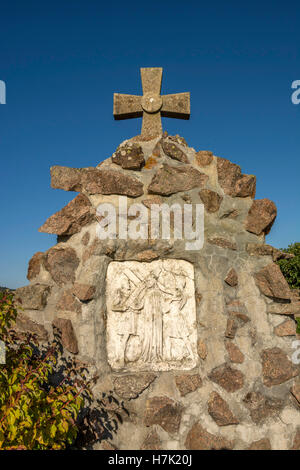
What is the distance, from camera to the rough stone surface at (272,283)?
295 centimetres

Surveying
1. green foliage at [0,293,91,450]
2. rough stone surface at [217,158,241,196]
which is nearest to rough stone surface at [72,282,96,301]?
green foliage at [0,293,91,450]

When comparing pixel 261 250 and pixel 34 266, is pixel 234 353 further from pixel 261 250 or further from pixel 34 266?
pixel 34 266

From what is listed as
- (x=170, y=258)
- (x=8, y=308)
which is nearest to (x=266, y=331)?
(x=170, y=258)

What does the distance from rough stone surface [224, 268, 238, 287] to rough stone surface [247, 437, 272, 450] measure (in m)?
1.23

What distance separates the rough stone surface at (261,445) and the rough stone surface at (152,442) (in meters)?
0.72

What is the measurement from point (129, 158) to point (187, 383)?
1.93 metres

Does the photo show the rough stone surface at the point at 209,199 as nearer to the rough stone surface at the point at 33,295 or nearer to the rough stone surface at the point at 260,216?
the rough stone surface at the point at 260,216

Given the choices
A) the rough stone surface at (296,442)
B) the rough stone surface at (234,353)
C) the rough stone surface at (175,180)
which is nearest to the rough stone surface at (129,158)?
the rough stone surface at (175,180)

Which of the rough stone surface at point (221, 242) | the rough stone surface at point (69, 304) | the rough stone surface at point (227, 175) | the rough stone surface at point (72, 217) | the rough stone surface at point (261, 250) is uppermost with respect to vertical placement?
the rough stone surface at point (227, 175)

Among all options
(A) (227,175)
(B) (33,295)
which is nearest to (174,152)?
(A) (227,175)

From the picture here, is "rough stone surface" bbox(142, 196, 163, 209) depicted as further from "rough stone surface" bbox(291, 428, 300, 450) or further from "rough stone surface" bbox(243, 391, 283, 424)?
"rough stone surface" bbox(291, 428, 300, 450)

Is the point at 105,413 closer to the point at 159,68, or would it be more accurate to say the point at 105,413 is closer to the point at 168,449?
the point at 168,449

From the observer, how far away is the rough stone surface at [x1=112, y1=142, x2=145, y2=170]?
304cm

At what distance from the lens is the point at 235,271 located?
3.04 metres
